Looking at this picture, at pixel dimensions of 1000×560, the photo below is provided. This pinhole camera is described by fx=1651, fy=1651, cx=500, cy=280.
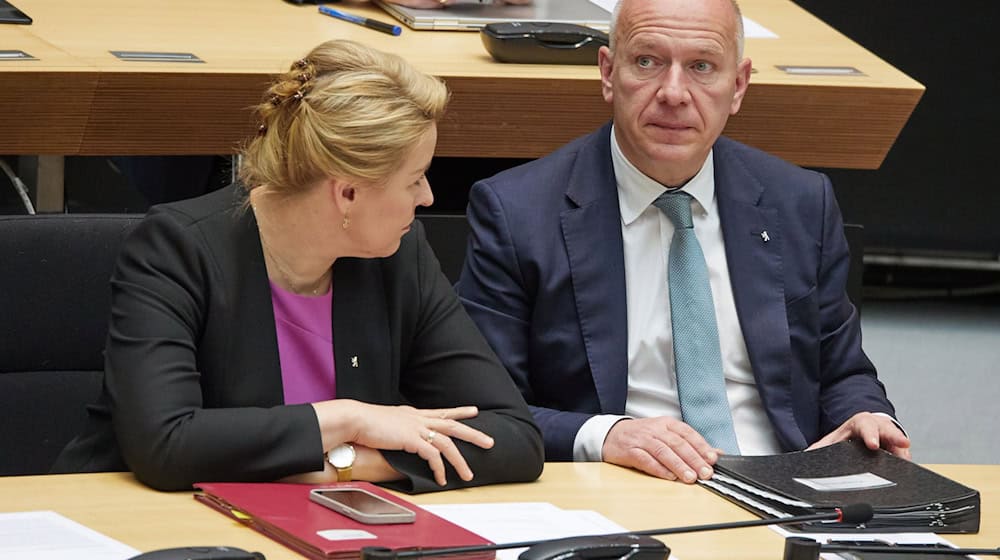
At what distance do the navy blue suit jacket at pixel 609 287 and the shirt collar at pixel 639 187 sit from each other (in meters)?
0.02

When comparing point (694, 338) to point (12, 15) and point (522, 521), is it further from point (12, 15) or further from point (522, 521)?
point (12, 15)

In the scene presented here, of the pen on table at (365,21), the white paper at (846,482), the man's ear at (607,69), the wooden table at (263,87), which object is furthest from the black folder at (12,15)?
the white paper at (846,482)

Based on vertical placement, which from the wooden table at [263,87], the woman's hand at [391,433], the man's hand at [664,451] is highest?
the wooden table at [263,87]

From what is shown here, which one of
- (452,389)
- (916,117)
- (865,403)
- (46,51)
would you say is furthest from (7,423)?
(916,117)

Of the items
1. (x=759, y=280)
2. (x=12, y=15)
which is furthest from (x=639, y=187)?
(x=12, y=15)

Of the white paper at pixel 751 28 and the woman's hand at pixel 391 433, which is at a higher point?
the white paper at pixel 751 28

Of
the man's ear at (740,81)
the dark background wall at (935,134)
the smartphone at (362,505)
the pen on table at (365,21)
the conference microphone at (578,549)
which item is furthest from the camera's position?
the dark background wall at (935,134)

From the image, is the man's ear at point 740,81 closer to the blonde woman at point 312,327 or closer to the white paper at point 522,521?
the blonde woman at point 312,327

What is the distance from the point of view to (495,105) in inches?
114

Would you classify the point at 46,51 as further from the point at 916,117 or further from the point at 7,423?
the point at 916,117

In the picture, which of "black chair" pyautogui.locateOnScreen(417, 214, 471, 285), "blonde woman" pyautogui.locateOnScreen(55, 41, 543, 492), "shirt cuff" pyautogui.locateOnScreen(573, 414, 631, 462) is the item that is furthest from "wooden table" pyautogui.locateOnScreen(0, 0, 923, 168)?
"shirt cuff" pyautogui.locateOnScreen(573, 414, 631, 462)

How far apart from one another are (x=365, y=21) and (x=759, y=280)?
3.77ft

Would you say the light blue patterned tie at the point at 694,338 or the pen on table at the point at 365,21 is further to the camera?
the pen on table at the point at 365,21

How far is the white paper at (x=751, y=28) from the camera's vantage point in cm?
347
